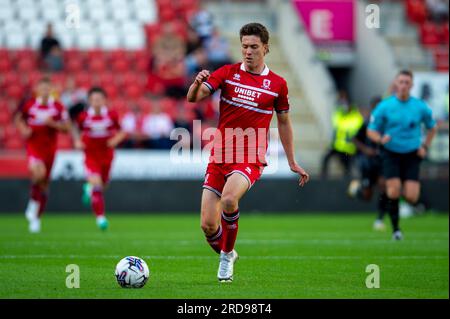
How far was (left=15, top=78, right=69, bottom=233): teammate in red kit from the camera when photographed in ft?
56.6

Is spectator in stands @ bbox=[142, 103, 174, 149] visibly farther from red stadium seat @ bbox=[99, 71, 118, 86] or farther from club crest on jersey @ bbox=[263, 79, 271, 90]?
club crest on jersey @ bbox=[263, 79, 271, 90]

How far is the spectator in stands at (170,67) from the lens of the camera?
2527cm

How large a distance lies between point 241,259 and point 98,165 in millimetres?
5892

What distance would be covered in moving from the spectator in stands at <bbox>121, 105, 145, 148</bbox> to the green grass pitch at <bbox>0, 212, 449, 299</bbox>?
139 inches

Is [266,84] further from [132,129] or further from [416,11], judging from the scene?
[416,11]

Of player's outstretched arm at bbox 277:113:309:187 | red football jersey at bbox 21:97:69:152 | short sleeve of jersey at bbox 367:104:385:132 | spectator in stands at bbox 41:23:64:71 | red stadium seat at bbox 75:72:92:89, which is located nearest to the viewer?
player's outstretched arm at bbox 277:113:309:187

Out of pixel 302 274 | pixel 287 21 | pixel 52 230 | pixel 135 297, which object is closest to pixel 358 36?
pixel 287 21

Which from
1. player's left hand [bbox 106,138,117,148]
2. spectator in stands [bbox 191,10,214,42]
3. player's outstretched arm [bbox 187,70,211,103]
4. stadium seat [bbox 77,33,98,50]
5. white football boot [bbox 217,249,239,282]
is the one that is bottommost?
white football boot [bbox 217,249,239,282]

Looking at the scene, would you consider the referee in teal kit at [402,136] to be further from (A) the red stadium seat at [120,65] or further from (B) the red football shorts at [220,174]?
(A) the red stadium seat at [120,65]

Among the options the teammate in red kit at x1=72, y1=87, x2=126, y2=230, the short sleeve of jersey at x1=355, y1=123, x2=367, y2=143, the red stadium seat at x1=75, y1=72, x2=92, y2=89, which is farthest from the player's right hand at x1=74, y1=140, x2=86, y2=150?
the red stadium seat at x1=75, y1=72, x2=92, y2=89

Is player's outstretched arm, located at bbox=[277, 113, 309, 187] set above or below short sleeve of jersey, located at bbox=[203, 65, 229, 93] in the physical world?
below

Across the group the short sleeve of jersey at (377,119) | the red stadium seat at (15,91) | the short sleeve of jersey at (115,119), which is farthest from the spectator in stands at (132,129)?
the short sleeve of jersey at (377,119)

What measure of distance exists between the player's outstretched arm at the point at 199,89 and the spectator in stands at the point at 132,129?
1401 cm

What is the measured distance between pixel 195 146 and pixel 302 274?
12969mm
